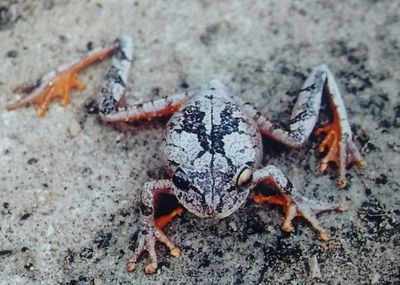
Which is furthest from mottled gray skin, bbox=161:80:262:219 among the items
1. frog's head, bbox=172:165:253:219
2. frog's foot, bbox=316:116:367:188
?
frog's foot, bbox=316:116:367:188

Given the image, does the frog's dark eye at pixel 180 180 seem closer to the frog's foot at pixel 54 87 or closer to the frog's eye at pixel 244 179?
the frog's eye at pixel 244 179

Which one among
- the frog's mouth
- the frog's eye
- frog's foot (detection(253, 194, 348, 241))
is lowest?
frog's foot (detection(253, 194, 348, 241))

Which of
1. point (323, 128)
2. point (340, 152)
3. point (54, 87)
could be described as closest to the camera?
point (340, 152)

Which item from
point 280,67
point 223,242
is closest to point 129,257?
point 223,242

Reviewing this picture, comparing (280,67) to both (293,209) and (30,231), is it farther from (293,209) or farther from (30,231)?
(30,231)

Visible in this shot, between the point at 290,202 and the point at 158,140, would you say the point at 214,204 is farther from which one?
the point at 158,140

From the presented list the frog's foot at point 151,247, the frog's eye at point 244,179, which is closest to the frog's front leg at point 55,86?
the frog's foot at point 151,247

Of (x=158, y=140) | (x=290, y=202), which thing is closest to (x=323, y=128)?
(x=290, y=202)

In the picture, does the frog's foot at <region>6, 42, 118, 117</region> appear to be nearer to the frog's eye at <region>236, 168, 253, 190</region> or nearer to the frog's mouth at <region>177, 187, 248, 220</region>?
the frog's mouth at <region>177, 187, 248, 220</region>
